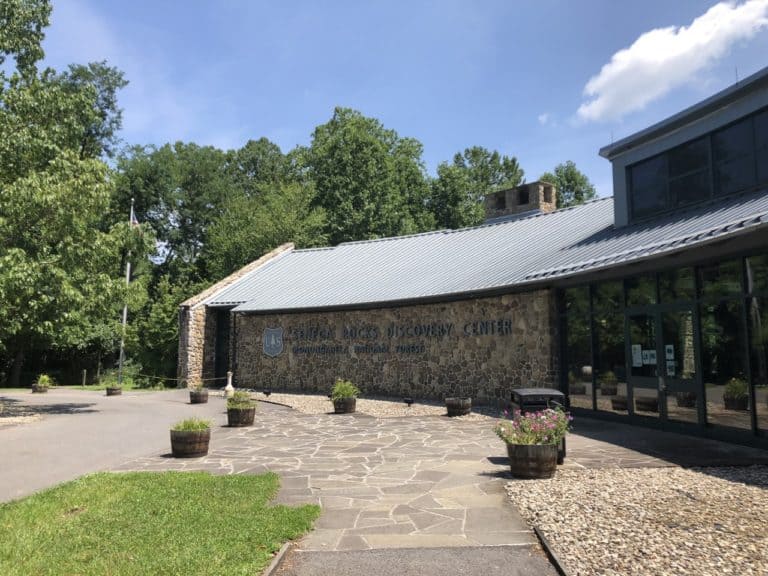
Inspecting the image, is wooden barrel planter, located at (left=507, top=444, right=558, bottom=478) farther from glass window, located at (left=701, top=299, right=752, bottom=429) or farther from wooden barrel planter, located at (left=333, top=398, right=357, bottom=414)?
wooden barrel planter, located at (left=333, top=398, right=357, bottom=414)

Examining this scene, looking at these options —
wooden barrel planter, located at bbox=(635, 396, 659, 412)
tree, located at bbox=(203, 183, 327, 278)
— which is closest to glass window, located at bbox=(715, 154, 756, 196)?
wooden barrel planter, located at bbox=(635, 396, 659, 412)

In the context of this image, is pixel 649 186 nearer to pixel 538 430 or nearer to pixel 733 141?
pixel 733 141

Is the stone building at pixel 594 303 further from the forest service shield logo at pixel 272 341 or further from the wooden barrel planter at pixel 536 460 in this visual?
the wooden barrel planter at pixel 536 460

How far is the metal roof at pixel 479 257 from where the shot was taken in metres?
11.1

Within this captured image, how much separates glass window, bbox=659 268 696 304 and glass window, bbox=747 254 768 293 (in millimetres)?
1311

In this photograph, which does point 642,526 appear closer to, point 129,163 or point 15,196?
point 15,196

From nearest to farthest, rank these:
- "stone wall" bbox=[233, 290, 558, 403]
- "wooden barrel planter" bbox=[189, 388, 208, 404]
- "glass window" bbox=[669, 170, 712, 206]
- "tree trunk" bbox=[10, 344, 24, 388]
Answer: "glass window" bbox=[669, 170, 712, 206] → "stone wall" bbox=[233, 290, 558, 403] → "wooden barrel planter" bbox=[189, 388, 208, 404] → "tree trunk" bbox=[10, 344, 24, 388]

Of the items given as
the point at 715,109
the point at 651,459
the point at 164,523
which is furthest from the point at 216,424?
the point at 715,109

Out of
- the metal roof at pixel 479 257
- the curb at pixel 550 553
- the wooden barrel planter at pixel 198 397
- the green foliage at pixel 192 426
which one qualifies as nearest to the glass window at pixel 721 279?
the metal roof at pixel 479 257

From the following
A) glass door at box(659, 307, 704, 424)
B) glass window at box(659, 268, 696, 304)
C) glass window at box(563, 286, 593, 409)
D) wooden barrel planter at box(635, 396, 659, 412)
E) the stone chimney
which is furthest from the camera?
the stone chimney

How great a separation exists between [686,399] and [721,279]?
8.16ft

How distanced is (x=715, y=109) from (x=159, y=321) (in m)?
27.9

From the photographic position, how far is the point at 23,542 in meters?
5.46

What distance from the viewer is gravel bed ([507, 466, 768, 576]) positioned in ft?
15.9
